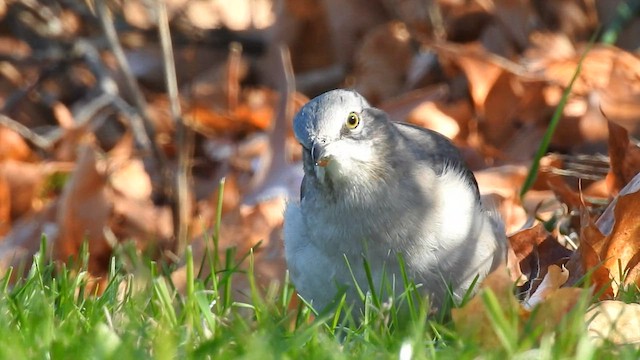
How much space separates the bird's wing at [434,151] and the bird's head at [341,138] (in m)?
0.15

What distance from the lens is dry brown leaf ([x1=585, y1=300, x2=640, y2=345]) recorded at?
3178 mm

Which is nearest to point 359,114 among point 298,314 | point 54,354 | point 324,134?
point 324,134

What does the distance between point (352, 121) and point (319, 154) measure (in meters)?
0.28

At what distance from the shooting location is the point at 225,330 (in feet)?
10.7

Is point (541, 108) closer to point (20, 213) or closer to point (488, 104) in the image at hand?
point (488, 104)

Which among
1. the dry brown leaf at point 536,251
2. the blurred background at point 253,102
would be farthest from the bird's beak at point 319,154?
the blurred background at point 253,102

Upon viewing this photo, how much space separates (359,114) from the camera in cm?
425

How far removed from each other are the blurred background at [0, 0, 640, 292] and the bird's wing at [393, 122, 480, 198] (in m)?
0.40

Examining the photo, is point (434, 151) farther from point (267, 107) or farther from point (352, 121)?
point (267, 107)

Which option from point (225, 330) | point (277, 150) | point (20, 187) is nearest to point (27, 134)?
point (20, 187)

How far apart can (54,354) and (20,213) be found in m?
3.23

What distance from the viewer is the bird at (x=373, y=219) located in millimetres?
4016

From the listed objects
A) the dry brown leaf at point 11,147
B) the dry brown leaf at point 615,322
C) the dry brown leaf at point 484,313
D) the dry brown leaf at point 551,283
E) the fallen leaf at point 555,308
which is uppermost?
the dry brown leaf at point 484,313

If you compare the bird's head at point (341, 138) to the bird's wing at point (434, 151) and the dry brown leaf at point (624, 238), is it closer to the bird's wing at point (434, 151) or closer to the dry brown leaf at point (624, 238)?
the bird's wing at point (434, 151)
